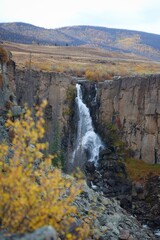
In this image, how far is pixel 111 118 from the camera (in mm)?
63625

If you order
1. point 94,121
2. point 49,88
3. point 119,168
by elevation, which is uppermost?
point 49,88

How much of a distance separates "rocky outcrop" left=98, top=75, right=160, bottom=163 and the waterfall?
8.54 feet

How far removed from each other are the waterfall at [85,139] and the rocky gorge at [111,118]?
1.01 m

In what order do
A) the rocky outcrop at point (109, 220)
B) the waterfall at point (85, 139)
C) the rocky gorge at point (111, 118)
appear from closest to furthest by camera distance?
the rocky outcrop at point (109, 220), the rocky gorge at point (111, 118), the waterfall at point (85, 139)

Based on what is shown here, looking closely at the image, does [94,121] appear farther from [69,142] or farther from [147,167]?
[147,167]

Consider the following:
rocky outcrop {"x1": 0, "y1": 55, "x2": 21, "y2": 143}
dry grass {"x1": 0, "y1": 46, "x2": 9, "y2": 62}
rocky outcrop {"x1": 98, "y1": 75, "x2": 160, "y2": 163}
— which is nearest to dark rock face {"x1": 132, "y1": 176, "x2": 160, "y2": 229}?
rocky outcrop {"x1": 98, "y1": 75, "x2": 160, "y2": 163}

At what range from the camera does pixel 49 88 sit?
65.0 meters

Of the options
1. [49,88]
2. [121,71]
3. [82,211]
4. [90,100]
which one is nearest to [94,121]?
[90,100]

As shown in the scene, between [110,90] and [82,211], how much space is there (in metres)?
35.6

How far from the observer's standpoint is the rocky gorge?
4459cm

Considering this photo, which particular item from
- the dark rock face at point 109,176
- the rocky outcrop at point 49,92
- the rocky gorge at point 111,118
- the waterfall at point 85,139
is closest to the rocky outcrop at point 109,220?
the rocky gorge at point 111,118

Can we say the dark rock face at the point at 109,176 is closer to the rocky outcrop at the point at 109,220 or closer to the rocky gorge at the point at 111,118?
the rocky gorge at the point at 111,118

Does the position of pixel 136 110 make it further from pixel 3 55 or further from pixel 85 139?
pixel 3 55

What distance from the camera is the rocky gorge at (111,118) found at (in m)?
44.6
